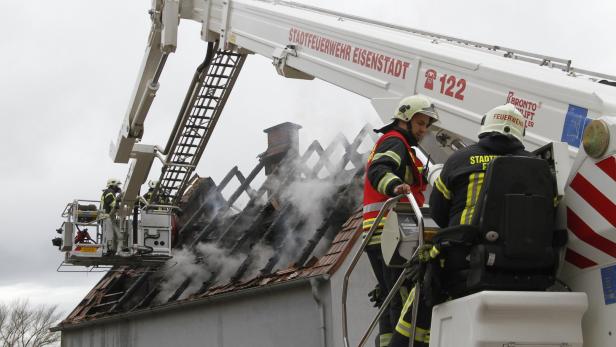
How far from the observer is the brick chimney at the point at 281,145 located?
577 inches

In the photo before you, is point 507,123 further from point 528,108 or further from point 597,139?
point 528,108

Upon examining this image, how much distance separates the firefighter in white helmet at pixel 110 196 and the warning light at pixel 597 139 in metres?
11.8

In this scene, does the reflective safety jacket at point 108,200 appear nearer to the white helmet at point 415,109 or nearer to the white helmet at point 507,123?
the white helmet at point 415,109

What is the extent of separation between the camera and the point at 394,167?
5.48m

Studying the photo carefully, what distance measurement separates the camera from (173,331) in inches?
536


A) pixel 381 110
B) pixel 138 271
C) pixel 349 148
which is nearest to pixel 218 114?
pixel 349 148

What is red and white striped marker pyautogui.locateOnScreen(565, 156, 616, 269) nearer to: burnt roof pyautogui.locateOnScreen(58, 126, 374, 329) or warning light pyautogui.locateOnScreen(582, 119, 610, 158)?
warning light pyautogui.locateOnScreen(582, 119, 610, 158)

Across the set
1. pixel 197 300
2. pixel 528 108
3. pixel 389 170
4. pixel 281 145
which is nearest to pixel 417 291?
pixel 389 170

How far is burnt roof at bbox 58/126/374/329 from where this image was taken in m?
11.9

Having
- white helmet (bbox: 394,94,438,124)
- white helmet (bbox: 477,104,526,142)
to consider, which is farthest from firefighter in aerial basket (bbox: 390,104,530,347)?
white helmet (bbox: 394,94,438,124)

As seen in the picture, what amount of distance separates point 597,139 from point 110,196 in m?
12.1

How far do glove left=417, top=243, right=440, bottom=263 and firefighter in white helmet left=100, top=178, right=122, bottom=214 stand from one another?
11.3 meters

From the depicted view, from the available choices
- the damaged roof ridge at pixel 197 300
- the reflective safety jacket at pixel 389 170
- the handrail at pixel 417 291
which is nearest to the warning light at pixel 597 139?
the handrail at pixel 417 291

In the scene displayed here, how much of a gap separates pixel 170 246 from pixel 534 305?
1166 centimetres
